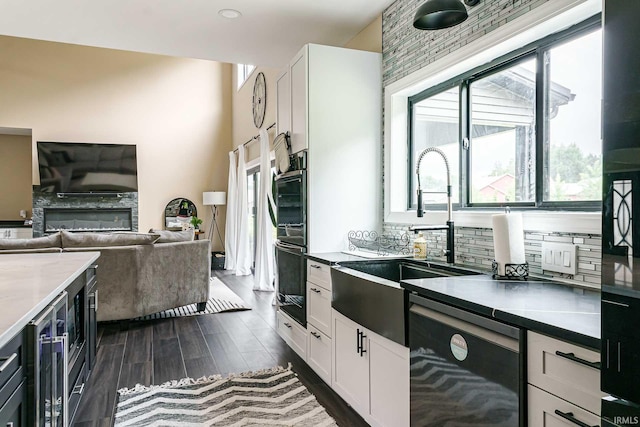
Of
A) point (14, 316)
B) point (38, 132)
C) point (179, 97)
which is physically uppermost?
point (179, 97)

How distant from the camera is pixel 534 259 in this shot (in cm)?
203

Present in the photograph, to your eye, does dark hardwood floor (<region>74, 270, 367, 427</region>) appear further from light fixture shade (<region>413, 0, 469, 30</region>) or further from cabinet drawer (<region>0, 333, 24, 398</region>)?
light fixture shade (<region>413, 0, 469, 30</region>)

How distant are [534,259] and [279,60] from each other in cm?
351

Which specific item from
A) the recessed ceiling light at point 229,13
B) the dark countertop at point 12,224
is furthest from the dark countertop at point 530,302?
the dark countertop at point 12,224

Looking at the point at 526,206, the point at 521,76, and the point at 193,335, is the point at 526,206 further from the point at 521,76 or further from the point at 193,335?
the point at 193,335

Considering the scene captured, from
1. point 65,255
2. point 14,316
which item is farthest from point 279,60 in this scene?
point 14,316

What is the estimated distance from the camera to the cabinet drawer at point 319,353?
281cm

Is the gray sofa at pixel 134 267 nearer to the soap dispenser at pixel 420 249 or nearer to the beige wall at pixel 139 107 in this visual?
the soap dispenser at pixel 420 249

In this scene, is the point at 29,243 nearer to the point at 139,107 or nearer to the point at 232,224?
the point at 232,224

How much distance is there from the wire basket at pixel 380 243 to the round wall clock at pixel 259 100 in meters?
3.99

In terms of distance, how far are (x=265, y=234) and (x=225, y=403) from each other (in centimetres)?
355

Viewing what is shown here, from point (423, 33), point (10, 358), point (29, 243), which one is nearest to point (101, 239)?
point (29, 243)

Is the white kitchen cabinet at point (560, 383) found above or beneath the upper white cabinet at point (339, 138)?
beneath

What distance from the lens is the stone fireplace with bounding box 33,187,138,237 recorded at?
813cm
